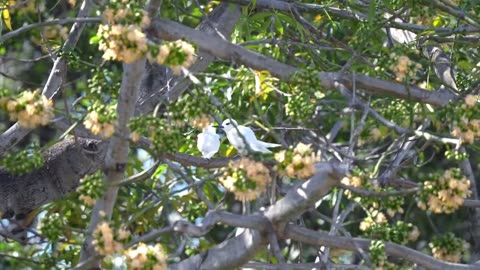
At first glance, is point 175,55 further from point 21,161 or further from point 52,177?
point 52,177

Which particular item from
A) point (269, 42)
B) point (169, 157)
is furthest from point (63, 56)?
point (269, 42)

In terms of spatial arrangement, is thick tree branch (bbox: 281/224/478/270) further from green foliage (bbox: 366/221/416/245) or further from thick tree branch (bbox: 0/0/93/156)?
thick tree branch (bbox: 0/0/93/156)

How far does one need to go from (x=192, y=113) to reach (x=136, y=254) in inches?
13.7

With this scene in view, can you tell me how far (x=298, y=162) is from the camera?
93.7 inches

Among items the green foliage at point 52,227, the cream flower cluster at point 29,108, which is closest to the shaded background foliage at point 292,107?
the green foliage at point 52,227

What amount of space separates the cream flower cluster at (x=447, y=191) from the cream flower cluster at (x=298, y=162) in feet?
0.92

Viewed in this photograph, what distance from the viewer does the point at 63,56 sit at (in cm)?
313

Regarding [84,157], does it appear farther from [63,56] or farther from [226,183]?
[226,183]

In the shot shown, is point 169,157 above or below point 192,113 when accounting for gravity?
below

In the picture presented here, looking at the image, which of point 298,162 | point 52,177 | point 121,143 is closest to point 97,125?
point 121,143

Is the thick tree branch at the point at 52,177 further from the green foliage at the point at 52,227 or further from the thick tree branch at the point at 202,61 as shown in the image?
the green foliage at the point at 52,227

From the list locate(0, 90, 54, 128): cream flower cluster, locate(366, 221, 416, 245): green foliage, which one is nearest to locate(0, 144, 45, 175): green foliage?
locate(0, 90, 54, 128): cream flower cluster

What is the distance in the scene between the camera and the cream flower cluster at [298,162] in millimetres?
2383

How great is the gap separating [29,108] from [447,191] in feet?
3.17
